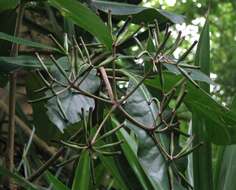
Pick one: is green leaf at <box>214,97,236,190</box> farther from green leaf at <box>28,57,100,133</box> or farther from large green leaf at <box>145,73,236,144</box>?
green leaf at <box>28,57,100,133</box>

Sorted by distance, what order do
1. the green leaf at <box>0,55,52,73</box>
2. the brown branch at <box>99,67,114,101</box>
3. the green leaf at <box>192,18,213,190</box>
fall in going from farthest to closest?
the green leaf at <box>192,18,213,190</box> → the green leaf at <box>0,55,52,73</box> → the brown branch at <box>99,67,114,101</box>

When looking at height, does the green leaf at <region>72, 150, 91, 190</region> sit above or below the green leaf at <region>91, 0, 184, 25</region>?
below

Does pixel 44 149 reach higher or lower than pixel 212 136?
lower

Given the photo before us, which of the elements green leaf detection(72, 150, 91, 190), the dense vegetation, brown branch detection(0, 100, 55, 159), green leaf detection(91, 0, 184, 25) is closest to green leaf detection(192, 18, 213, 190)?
the dense vegetation

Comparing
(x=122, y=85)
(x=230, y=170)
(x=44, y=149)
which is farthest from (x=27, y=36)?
(x=230, y=170)

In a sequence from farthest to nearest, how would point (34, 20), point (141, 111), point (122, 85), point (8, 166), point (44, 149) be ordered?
point (34, 20)
point (44, 149)
point (122, 85)
point (8, 166)
point (141, 111)

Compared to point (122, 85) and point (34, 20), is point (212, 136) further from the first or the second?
point (34, 20)

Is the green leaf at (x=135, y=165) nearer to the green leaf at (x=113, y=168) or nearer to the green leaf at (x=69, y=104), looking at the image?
the green leaf at (x=113, y=168)

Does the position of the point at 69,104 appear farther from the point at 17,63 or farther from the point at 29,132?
the point at 29,132
